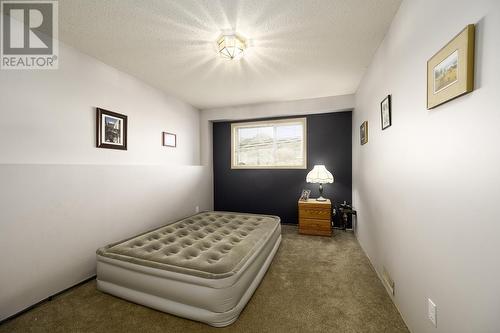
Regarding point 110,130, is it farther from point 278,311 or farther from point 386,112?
point 386,112

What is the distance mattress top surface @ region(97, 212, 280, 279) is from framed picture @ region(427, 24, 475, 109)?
170 centimetres

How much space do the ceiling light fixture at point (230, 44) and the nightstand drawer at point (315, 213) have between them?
8.62ft

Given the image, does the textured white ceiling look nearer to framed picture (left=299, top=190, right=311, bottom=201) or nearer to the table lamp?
the table lamp

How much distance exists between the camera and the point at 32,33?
184 centimetres

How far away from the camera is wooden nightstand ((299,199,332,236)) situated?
3377 mm

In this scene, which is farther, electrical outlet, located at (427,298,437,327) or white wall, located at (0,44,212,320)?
white wall, located at (0,44,212,320)

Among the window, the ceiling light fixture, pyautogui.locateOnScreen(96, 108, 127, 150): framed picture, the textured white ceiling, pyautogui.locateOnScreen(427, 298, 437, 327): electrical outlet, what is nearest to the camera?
pyautogui.locateOnScreen(427, 298, 437, 327): electrical outlet

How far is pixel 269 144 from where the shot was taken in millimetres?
4285

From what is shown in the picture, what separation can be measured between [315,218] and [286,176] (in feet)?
3.42

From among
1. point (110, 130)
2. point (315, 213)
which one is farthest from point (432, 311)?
point (110, 130)

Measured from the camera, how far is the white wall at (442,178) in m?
0.78

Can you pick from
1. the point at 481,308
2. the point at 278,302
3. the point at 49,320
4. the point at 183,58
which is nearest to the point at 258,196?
the point at 278,302

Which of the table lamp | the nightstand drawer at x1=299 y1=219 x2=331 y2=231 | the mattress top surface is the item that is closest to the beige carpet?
the mattress top surface

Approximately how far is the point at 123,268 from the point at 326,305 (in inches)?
69.7
